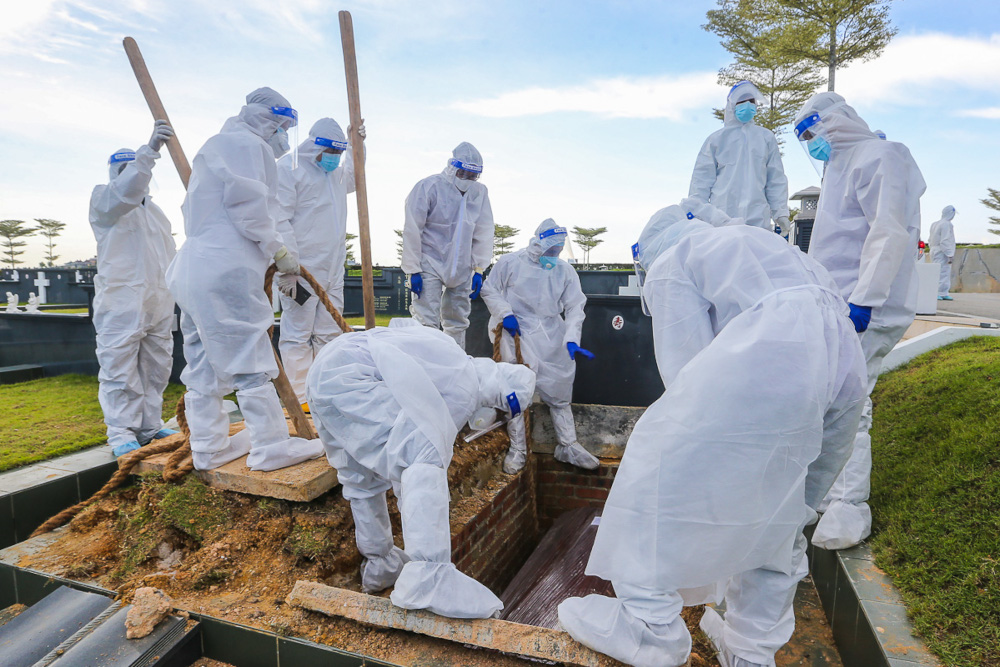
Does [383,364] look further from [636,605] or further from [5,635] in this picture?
[5,635]

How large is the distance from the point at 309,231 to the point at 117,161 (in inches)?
53.4

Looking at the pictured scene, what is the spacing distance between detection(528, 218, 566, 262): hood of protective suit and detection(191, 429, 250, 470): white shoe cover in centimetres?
232

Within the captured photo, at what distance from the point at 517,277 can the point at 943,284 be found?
40.3 feet

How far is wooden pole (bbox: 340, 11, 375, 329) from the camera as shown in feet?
12.0

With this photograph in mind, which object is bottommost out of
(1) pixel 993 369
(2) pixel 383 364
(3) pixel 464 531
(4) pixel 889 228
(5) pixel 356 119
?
(3) pixel 464 531

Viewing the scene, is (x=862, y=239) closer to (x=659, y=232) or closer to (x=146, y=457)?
(x=659, y=232)

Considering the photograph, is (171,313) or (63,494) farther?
(171,313)

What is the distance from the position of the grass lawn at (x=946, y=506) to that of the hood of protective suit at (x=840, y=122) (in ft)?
5.17

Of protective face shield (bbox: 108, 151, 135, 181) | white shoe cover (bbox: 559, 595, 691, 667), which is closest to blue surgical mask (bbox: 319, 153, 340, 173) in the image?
protective face shield (bbox: 108, 151, 135, 181)

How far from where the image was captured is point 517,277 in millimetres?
4297

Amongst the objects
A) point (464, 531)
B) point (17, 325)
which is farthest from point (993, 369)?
point (17, 325)

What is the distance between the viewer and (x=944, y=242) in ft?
39.5

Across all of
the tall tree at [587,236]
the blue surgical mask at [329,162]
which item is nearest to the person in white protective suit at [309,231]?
the blue surgical mask at [329,162]

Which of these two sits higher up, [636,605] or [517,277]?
[517,277]
